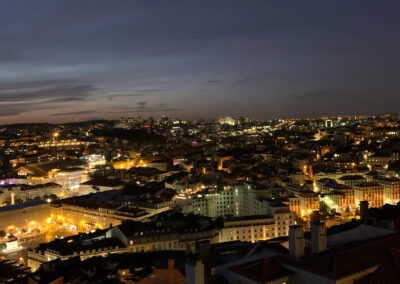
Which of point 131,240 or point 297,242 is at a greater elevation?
point 297,242

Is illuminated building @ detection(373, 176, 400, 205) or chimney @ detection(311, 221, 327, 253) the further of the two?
illuminated building @ detection(373, 176, 400, 205)

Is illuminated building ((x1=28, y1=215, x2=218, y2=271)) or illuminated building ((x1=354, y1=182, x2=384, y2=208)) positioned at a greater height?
illuminated building ((x1=28, y1=215, x2=218, y2=271))

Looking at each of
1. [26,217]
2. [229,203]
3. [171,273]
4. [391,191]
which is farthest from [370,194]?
[171,273]

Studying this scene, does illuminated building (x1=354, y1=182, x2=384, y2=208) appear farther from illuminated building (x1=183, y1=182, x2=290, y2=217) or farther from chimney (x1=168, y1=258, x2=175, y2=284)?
chimney (x1=168, y1=258, x2=175, y2=284)

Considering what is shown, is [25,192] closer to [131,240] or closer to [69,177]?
[69,177]

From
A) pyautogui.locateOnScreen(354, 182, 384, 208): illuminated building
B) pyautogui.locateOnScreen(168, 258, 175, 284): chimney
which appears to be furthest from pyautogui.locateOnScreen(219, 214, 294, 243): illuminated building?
pyautogui.locateOnScreen(168, 258, 175, 284): chimney

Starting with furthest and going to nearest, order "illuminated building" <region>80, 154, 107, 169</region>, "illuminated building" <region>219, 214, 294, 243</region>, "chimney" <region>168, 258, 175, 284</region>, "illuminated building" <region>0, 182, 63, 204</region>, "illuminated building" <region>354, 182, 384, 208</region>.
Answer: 1. "illuminated building" <region>80, 154, 107, 169</region>
2. "illuminated building" <region>0, 182, 63, 204</region>
3. "illuminated building" <region>354, 182, 384, 208</region>
4. "illuminated building" <region>219, 214, 294, 243</region>
5. "chimney" <region>168, 258, 175, 284</region>

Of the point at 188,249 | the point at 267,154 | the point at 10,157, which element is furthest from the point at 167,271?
the point at 10,157

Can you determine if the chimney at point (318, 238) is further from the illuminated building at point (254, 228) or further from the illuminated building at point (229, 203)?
the illuminated building at point (229, 203)

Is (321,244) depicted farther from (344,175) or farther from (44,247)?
Result: (344,175)

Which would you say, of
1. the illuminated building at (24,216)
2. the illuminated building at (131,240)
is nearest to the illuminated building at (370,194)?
the illuminated building at (131,240)

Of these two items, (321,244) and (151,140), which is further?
(151,140)
